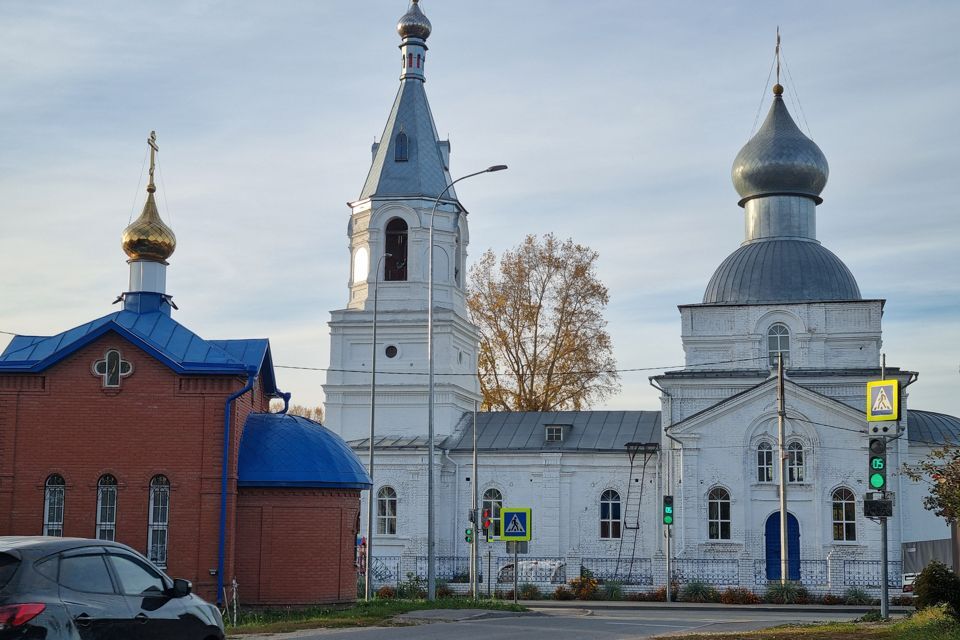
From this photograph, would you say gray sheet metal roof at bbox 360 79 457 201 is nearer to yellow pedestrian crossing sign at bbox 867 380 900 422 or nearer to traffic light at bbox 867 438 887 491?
yellow pedestrian crossing sign at bbox 867 380 900 422

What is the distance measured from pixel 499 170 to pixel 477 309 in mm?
23061

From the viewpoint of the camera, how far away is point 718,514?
1442 inches

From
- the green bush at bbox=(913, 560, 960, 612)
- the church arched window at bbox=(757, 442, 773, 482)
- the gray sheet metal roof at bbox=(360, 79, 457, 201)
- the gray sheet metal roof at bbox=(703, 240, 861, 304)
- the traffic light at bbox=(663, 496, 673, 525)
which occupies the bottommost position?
the green bush at bbox=(913, 560, 960, 612)

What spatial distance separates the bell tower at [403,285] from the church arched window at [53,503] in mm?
18166

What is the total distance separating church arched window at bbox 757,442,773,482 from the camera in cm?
3641

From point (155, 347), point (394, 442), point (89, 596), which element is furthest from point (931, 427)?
point (89, 596)

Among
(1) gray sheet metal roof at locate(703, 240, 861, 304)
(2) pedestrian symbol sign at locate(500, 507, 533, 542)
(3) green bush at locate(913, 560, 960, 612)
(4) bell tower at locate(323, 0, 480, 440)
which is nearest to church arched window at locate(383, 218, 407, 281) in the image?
(4) bell tower at locate(323, 0, 480, 440)

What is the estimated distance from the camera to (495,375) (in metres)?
47.6

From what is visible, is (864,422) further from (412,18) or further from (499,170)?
(412,18)

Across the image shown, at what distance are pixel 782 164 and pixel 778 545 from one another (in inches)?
530

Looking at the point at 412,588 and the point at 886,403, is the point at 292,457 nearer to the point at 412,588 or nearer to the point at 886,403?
the point at 886,403

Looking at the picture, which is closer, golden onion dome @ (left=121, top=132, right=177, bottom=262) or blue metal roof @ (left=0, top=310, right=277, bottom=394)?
blue metal roof @ (left=0, top=310, right=277, bottom=394)

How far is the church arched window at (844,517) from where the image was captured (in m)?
35.5

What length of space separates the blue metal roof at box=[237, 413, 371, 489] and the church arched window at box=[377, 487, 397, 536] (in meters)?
16.1
